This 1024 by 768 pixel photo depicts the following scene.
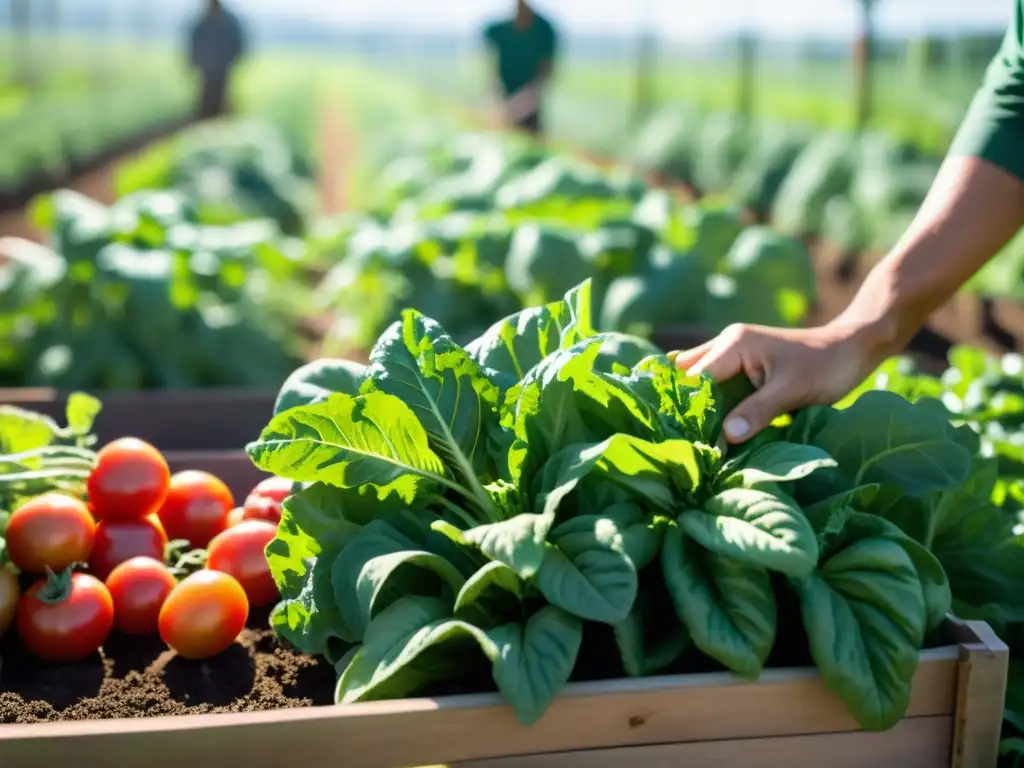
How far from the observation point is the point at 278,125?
22578mm

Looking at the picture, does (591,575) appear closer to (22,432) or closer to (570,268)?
(22,432)

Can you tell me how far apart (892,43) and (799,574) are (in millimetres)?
14233

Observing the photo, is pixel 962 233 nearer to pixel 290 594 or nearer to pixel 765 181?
pixel 290 594

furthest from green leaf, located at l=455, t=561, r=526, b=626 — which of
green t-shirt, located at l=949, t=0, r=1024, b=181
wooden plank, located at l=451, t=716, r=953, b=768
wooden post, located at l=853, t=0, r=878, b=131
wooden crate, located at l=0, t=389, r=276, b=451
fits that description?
wooden post, located at l=853, t=0, r=878, b=131

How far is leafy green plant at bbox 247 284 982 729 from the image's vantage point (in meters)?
1.72

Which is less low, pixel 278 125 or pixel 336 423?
pixel 336 423

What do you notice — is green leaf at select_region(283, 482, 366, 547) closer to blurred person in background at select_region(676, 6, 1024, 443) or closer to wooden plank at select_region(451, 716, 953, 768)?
wooden plank at select_region(451, 716, 953, 768)

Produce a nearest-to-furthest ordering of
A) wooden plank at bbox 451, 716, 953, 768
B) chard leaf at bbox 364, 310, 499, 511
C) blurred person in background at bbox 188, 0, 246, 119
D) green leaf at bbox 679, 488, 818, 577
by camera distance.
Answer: green leaf at bbox 679, 488, 818, 577
wooden plank at bbox 451, 716, 953, 768
chard leaf at bbox 364, 310, 499, 511
blurred person in background at bbox 188, 0, 246, 119

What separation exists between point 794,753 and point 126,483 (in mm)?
1426

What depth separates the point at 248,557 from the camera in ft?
7.48

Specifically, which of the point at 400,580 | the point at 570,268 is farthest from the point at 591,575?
the point at 570,268

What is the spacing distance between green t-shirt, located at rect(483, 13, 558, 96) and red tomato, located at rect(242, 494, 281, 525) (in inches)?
511

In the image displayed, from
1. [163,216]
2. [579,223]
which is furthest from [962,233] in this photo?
[163,216]

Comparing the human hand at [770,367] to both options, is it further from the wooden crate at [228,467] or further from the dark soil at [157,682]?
the wooden crate at [228,467]
